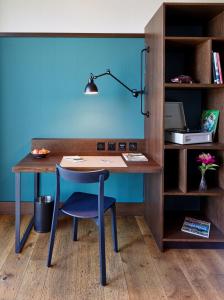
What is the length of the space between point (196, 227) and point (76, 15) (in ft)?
7.53

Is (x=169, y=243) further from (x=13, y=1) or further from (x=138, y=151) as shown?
(x=13, y=1)

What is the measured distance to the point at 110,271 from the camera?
2.17 metres

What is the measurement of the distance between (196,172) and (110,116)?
1.03 metres

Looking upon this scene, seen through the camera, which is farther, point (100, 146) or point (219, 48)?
point (100, 146)

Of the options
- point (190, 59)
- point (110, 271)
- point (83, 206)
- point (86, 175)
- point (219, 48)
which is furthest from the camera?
point (190, 59)

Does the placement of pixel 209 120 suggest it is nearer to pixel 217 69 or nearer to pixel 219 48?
pixel 217 69

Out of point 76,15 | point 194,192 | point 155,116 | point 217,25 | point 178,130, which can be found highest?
point 76,15

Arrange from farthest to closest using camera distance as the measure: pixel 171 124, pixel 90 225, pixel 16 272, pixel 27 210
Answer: pixel 27 210 → pixel 90 225 → pixel 171 124 → pixel 16 272

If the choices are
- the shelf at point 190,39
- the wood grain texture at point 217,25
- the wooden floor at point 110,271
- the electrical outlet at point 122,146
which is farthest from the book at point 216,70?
the wooden floor at point 110,271

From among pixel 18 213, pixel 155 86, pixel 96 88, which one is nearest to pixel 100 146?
pixel 96 88

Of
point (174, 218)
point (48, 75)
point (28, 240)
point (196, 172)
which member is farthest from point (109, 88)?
point (28, 240)

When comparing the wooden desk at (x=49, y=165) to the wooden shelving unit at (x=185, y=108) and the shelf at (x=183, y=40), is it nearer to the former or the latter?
the wooden shelving unit at (x=185, y=108)

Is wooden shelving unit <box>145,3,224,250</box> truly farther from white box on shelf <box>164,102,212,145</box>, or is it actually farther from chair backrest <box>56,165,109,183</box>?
chair backrest <box>56,165,109,183</box>

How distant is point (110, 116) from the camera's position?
312cm
